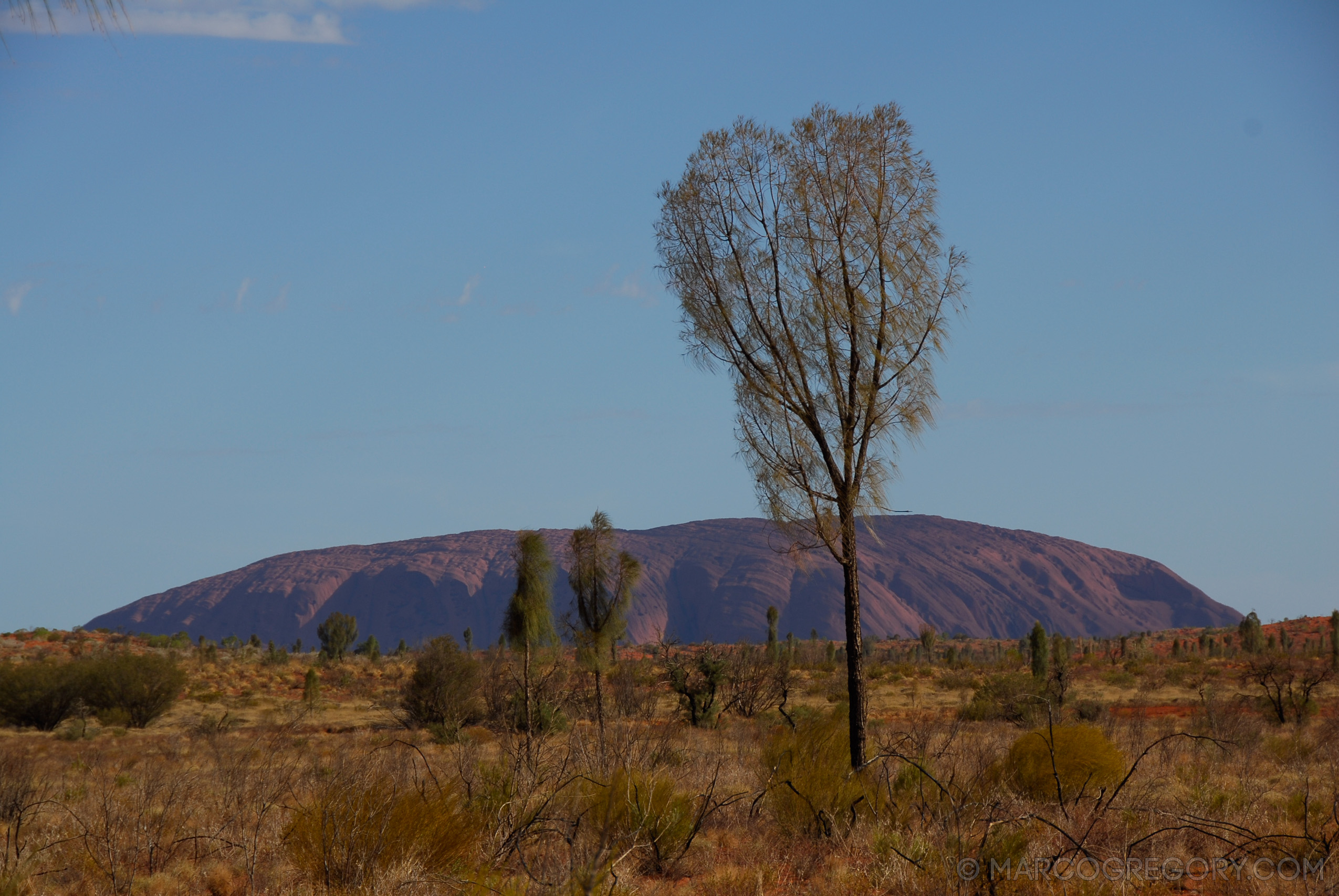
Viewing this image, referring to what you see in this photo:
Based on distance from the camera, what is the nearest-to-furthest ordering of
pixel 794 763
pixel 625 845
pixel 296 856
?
pixel 296 856 < pixel 625 845 < pixel 794 763

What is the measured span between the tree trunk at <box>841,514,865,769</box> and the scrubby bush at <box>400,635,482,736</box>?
17.9 metres

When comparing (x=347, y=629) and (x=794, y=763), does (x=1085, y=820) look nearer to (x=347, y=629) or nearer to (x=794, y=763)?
(x=794, y=763)

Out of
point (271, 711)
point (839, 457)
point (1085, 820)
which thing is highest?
point (839, 457)

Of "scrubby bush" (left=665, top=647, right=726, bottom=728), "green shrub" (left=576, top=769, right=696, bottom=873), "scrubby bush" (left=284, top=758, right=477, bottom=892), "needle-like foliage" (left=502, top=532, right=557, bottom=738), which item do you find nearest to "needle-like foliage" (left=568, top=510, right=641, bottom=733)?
"needle-like foliage" (left=502, top=532, right=557, bottom=738)

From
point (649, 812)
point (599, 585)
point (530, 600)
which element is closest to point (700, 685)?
point (599, 585)

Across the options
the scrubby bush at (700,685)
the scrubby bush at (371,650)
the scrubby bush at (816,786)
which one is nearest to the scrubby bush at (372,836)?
the scrubby bush at (816,786)

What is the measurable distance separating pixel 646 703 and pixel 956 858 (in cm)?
1732

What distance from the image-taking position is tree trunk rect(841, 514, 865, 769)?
1015 cm

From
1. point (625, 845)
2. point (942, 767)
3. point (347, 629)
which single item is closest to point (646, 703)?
point (942, 767)

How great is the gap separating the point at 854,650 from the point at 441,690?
19.1 meters

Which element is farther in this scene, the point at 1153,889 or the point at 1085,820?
the point at 1085,820

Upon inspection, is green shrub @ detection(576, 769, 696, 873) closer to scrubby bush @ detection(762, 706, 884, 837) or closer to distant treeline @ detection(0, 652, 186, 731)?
scrubby bush @ detection(762, 706, 884, 837)

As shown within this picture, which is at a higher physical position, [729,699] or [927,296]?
[927,296]

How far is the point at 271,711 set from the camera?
29.3 metres
